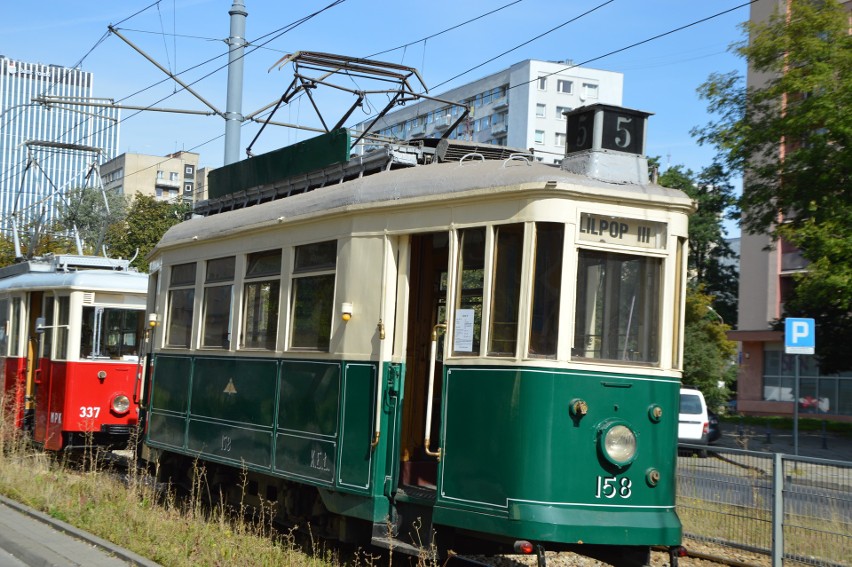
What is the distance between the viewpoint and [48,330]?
52.3 feet

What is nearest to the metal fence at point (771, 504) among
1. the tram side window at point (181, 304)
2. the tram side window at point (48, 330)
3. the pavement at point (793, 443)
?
the tram side window at point (181, 304)

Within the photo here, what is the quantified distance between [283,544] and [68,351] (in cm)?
682

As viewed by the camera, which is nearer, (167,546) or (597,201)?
(597,201)

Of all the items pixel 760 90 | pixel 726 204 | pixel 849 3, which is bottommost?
pixel 726 204

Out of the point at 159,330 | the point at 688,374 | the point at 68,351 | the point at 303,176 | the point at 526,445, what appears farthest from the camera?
the point at 688,374

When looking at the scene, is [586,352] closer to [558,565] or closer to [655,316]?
[655,316]

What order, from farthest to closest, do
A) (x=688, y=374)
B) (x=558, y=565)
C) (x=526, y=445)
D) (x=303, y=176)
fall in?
(x=688, y=374), (x=303, y=176), (x=558, y=565), (x=526, y=445)

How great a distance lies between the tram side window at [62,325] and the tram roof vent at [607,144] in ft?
31.2

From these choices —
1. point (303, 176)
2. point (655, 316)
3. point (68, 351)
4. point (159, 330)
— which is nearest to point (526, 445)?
point (655, 316)

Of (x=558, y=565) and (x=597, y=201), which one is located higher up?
(x=597, y=201)

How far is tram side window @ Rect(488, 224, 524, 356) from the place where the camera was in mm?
7402

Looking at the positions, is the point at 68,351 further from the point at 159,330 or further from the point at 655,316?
the point at 655,316

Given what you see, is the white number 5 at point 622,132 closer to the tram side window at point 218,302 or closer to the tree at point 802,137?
the tram side window at point 218,302

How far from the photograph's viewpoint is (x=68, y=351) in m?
15.2
